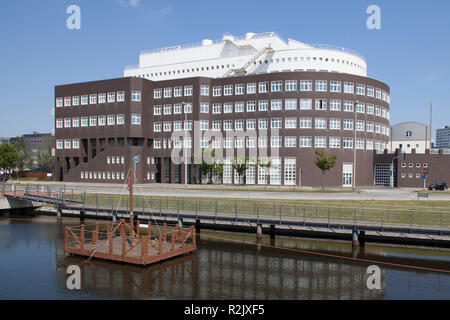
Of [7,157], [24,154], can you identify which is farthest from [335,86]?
[24,154]

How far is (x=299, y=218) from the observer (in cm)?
3250

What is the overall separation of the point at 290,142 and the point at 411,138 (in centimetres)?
4920

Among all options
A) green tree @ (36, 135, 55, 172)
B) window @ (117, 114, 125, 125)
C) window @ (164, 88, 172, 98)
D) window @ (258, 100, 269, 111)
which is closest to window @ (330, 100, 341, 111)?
window @ (258, 100, 269, 111)

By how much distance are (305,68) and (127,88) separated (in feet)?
108

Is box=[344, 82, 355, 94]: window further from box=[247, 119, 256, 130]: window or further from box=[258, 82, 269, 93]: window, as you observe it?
box=[247, 119, 256, 130]: window

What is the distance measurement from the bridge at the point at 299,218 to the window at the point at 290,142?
98.6 feet

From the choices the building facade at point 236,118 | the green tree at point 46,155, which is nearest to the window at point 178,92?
the building facade at point 236,118

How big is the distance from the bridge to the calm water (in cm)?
135

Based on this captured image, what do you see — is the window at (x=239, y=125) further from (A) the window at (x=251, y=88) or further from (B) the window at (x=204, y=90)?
(B) the window at (x=204, y=90)

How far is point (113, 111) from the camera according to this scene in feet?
247

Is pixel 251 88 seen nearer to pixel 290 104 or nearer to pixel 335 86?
pixel 290 104
